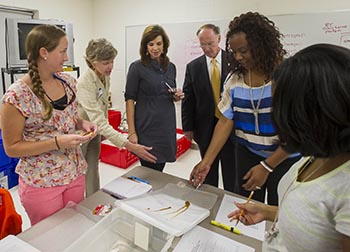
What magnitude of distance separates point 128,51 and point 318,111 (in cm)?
386

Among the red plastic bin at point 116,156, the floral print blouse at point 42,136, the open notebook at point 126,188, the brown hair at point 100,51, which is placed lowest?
the red plastic bin at point 116,156

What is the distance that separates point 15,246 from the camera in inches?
34.4

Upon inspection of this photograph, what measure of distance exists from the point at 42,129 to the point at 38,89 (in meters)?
0.17

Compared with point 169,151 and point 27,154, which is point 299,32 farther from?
point 27,154

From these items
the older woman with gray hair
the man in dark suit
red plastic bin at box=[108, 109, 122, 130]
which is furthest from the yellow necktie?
red plastic bin at box=[108, 109, 122, 130]

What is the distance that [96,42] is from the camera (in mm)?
1769

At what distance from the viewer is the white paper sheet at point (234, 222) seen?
0.99 m

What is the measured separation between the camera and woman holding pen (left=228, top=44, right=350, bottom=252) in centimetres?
49

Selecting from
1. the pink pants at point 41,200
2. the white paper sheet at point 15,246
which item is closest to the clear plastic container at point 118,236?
the white paper sheet at point 15,246

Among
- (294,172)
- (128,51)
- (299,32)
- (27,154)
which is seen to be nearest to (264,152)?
(294,172)

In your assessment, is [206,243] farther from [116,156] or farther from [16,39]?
[16,39]

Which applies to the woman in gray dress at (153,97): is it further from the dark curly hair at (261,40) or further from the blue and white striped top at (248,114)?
the dark curly hair at (261,40)

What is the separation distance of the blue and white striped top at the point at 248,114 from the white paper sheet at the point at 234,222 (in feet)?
0.97

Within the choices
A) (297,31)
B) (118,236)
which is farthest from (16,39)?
(297,31)
